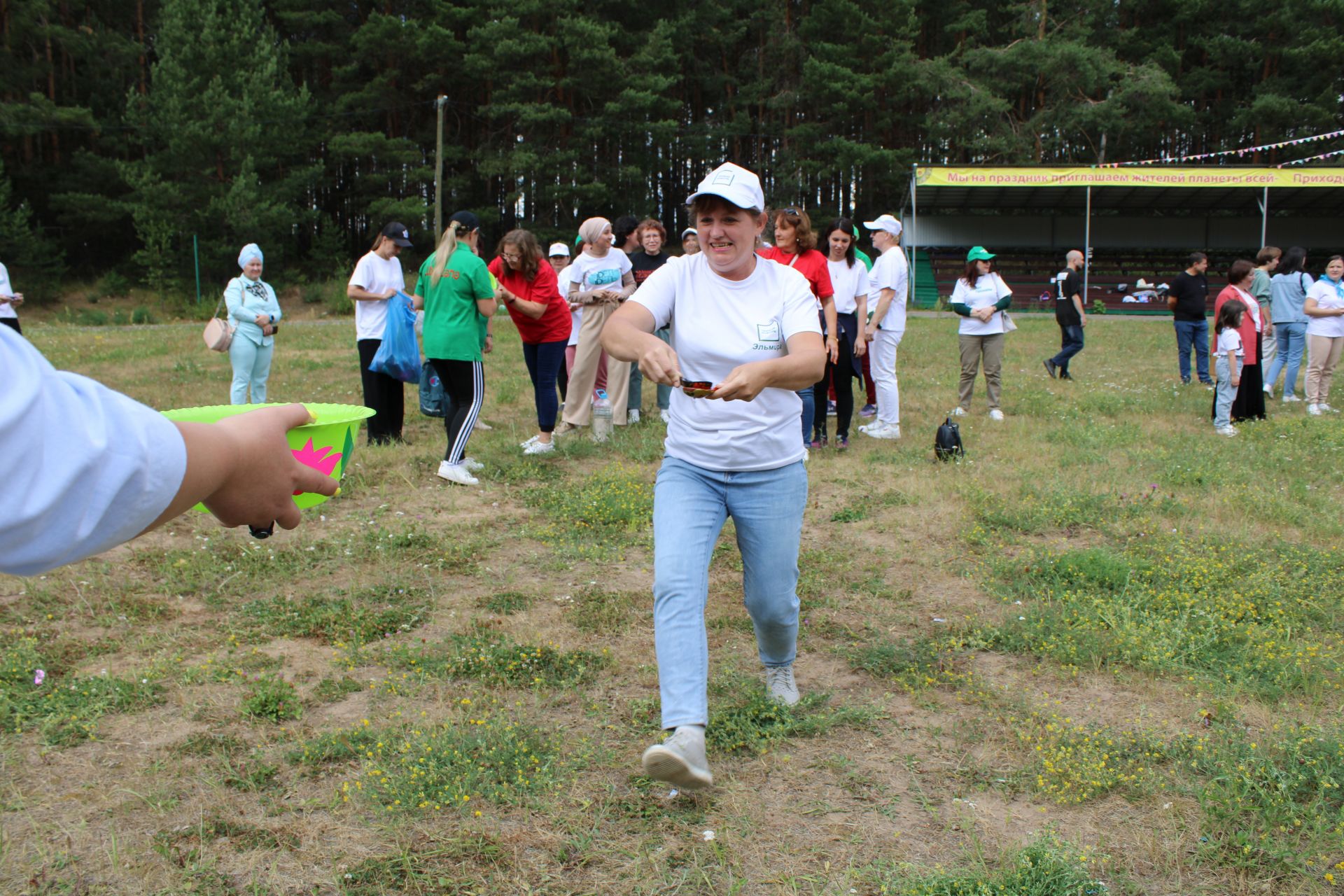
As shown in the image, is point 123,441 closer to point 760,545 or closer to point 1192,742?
point 760,545

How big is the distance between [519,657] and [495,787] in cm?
105

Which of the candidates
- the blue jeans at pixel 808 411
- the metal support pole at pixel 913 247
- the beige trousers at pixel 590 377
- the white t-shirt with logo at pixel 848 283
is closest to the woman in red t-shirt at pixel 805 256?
the blue jeans at pixel 808 411

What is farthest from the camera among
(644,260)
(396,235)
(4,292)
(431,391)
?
(644,260)

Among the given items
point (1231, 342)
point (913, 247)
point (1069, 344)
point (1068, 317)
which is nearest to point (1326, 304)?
point (1231, 342)

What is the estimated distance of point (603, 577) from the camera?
18.0 ft

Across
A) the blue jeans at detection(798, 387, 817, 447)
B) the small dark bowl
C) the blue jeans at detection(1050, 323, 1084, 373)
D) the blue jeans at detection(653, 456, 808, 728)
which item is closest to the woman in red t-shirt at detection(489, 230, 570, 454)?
the blue jeans at detection(798, 387, 817, 447)

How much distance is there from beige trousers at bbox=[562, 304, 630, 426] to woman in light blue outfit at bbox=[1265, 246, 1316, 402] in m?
7.67

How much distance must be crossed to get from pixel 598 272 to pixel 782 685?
→ 581cm

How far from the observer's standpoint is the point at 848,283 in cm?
881

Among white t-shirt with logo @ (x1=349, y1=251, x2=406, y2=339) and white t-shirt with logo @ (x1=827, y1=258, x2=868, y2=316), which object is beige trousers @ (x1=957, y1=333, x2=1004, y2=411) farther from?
white t-shirt with logo @ (x1=349, y1=251, x2=406, y2=339)

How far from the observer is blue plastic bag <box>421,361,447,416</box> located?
24.6 ft

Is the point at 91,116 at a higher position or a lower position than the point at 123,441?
higher

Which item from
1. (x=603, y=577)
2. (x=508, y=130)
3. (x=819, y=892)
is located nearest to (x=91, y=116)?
(x=508, y=130)

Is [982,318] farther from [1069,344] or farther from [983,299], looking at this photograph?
[1069,344]
